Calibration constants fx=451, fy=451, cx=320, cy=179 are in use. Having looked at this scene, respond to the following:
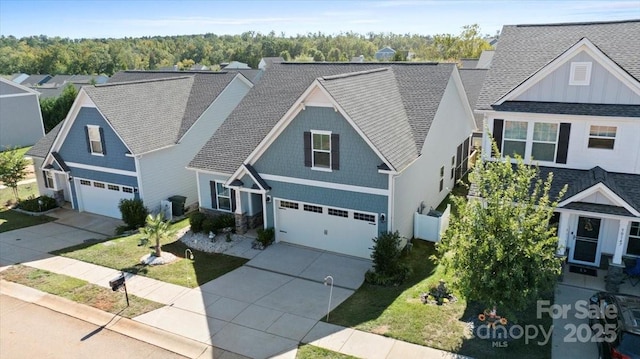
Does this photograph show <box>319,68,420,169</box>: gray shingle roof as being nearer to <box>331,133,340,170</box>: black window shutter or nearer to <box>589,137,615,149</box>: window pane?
<box>331,133,340,170</box>: black window shutter

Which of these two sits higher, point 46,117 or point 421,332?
point 46,117

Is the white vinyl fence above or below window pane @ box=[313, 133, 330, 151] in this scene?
below

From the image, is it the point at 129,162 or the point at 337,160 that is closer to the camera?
the point at 337,160

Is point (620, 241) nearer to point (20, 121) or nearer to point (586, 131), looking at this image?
point (586, 131)

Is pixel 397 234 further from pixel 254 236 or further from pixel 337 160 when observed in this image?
pixel 254 236

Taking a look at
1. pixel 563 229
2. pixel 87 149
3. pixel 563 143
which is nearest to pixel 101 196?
pixel 87 149

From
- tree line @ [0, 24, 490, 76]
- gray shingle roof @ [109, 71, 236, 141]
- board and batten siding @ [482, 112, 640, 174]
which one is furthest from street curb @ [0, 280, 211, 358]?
tree line @ [0, 24, 490, 76]

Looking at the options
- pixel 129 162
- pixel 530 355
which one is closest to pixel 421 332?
pixel 530 355
